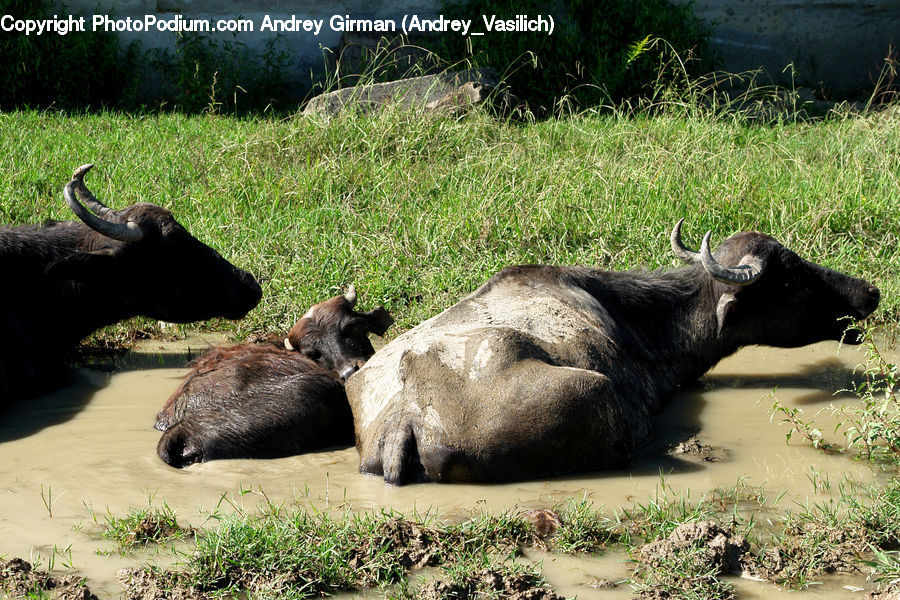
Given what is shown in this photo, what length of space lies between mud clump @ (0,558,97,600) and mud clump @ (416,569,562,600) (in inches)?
42.7

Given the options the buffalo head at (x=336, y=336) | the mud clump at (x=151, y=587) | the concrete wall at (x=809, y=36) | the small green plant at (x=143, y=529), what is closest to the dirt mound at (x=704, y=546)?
the mud clump at (x=151, y=587)

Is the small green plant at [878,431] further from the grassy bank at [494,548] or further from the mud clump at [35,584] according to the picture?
the mud clump at [35,584]

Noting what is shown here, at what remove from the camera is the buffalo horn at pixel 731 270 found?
544 cm

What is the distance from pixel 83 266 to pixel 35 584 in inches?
113

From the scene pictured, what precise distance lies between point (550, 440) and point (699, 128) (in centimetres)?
594

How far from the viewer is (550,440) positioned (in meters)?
4.34

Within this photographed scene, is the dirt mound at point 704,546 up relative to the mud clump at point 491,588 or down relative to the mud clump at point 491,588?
up

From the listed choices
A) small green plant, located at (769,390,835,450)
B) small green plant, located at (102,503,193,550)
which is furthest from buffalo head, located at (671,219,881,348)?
small green plant, located at (102,503,193,550)

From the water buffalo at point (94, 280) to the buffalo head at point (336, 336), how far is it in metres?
0.77

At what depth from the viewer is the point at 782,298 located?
5879 millimetres

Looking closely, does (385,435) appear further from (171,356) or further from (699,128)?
(699,128)

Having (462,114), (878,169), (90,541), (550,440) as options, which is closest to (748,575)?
(550,440)

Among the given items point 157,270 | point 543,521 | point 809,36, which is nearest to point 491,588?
point 543,521

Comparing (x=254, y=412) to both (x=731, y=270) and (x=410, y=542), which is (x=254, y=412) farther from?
(x=731, y=270)
